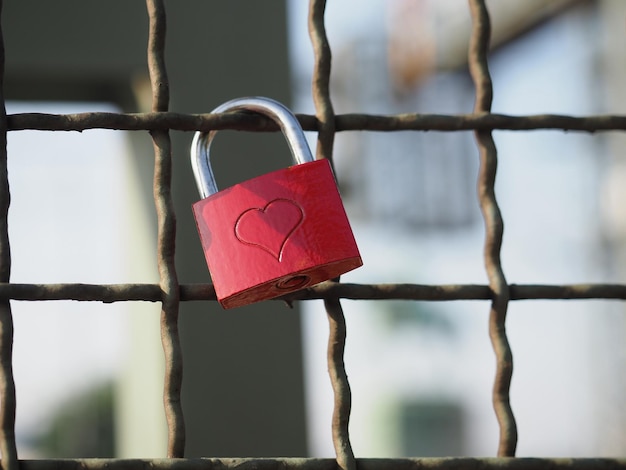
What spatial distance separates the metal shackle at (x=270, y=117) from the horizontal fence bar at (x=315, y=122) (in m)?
0.01

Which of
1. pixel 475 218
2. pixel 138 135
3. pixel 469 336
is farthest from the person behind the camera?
pixel 469 336

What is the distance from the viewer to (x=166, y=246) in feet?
2.34

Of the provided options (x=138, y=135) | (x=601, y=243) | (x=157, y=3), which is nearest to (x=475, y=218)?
(x=601, y=243)

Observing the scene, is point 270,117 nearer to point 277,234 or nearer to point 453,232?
point 277,234

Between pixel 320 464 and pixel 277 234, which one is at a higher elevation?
pixel 277 234

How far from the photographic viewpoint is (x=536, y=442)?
1539cm

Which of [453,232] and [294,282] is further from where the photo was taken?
[453,232]

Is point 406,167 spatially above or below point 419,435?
above

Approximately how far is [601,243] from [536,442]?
8036 millimetres

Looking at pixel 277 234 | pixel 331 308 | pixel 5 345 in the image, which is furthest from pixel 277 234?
pixel 5 345

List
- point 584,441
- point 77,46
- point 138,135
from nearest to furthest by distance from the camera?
point 77,46 → point 138,135 → point 584,441

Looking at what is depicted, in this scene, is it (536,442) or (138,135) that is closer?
(138,135)

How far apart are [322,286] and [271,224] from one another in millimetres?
86

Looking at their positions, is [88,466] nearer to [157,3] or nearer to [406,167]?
[157,3]
